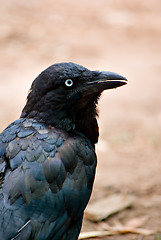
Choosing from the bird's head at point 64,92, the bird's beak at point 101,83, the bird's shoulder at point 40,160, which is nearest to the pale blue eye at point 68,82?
the bird's head at point 64,92

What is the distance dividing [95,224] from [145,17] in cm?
663

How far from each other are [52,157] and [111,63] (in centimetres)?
496

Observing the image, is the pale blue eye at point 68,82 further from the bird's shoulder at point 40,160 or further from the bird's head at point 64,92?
the bird's shoulder at point 40,160

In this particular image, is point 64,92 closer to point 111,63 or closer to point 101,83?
point 101,83

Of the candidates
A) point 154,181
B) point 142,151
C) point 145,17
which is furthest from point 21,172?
point 145,17

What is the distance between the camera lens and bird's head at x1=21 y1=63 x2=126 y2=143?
3.43m

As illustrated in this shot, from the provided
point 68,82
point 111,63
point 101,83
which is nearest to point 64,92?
point 68,82

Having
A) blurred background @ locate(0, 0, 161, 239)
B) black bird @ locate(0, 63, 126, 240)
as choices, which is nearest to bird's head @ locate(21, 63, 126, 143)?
black bird @ locate(0, 63, 126, 240)

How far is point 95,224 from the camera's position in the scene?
4.61 metres

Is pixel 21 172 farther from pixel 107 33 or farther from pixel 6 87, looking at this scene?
pixel 107 33

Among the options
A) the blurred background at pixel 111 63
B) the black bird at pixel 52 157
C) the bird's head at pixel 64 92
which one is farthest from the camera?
the blurred background at pixel 111 63

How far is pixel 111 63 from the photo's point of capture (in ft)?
26.5

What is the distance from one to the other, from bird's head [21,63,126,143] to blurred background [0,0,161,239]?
4.92ft

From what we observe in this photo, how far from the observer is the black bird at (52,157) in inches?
124
